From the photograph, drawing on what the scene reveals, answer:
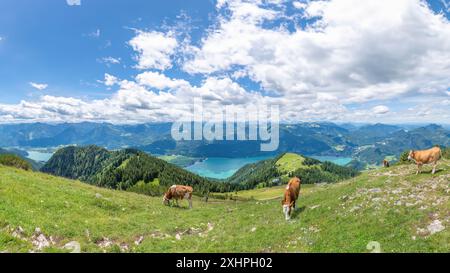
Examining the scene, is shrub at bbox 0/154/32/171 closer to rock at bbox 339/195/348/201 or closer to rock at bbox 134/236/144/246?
rock at bbox 134/236/144/246

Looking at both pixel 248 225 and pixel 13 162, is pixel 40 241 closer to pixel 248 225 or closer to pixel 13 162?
pixel 248 225

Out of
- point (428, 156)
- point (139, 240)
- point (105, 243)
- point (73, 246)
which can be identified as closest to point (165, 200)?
point (139, 240)

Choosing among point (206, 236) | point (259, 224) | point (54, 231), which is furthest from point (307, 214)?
point (54, 231)

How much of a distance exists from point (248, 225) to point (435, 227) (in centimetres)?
1258

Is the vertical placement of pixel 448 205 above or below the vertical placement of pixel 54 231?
above

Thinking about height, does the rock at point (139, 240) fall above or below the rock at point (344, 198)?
below

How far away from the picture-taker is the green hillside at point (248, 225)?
15188 mm

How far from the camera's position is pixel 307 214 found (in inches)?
880

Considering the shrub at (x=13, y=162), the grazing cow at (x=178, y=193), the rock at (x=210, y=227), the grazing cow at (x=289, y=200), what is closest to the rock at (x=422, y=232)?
the grazing cow at (x=289, y=200)

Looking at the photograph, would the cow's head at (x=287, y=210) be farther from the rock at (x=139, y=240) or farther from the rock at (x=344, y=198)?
the rock at (x=139, y=240)

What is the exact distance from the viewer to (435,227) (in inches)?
578

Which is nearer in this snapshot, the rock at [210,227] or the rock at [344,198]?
the rock at [344,198]

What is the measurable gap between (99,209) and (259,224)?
1371 centimetres

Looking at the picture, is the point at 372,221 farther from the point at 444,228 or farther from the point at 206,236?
the point at 206,236
